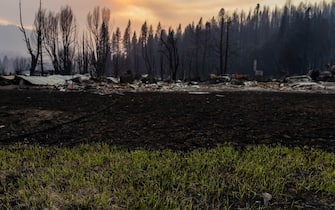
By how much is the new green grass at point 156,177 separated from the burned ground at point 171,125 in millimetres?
589

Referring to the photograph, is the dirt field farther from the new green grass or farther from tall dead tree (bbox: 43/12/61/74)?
tall dead tree (bbox: 43/12/61/74)

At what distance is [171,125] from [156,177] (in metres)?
2.67

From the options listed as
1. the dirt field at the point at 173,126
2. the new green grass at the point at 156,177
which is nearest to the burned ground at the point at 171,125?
the dirt field at the point at 173,126

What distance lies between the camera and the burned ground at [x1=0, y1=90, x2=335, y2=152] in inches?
176

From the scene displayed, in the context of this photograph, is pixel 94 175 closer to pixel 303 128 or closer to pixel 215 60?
pixel 303 128

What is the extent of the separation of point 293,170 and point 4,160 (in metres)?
3.48

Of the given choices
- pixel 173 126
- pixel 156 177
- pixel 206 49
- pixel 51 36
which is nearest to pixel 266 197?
pixel 156 177

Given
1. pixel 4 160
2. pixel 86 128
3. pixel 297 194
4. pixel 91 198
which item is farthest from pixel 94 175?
pixel 86 128

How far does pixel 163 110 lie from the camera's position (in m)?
7.25

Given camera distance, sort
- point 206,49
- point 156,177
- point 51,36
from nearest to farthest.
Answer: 1. point 156,177
2. point 51,36
3. point 206,49

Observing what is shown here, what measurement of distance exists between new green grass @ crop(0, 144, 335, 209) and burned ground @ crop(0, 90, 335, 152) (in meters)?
0.59

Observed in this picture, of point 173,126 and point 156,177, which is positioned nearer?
point 156,177

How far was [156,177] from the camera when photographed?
2.92 metres

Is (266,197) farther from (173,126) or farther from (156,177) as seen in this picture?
(173,126)
